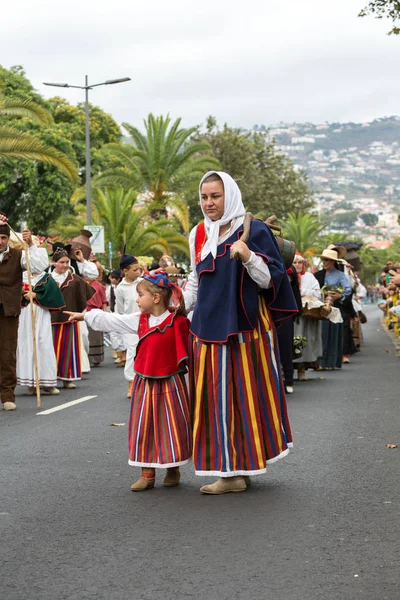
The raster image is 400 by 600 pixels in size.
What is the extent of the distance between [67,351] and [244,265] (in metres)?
8.60

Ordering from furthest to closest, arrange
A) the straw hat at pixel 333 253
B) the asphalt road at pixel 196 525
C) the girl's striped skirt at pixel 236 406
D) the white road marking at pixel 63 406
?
the straw hat at pixel 333 253 < the white road marking at pixel 63 406 < the girl's striped skirt at pixel 236 406 < the asphalt road at pixel 196 525

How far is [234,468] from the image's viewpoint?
672 cm

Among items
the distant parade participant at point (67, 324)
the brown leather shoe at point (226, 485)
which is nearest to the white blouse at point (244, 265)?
the brown leather shoe at point (226, 485)

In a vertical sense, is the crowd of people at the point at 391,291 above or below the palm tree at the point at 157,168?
below

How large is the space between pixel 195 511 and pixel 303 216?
62495 millimetres

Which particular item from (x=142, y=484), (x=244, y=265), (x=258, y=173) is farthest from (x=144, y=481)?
(x=258, y=173)

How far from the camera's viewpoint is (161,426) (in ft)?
22.6

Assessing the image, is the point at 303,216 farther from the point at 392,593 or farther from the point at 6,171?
the point at 392,593

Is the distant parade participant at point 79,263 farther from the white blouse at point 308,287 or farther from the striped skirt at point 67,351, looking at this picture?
the white blouse at point 308,287

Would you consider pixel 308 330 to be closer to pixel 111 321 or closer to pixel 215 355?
pixel 111 321

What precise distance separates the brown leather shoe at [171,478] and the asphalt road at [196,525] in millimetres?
76

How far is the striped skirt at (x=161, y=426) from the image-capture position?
687 cm

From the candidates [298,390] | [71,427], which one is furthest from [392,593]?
[298,390]

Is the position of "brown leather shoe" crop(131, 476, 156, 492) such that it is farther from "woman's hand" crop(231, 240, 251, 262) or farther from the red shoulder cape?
"woman's hand" crop(231, 240, 251, 262)
